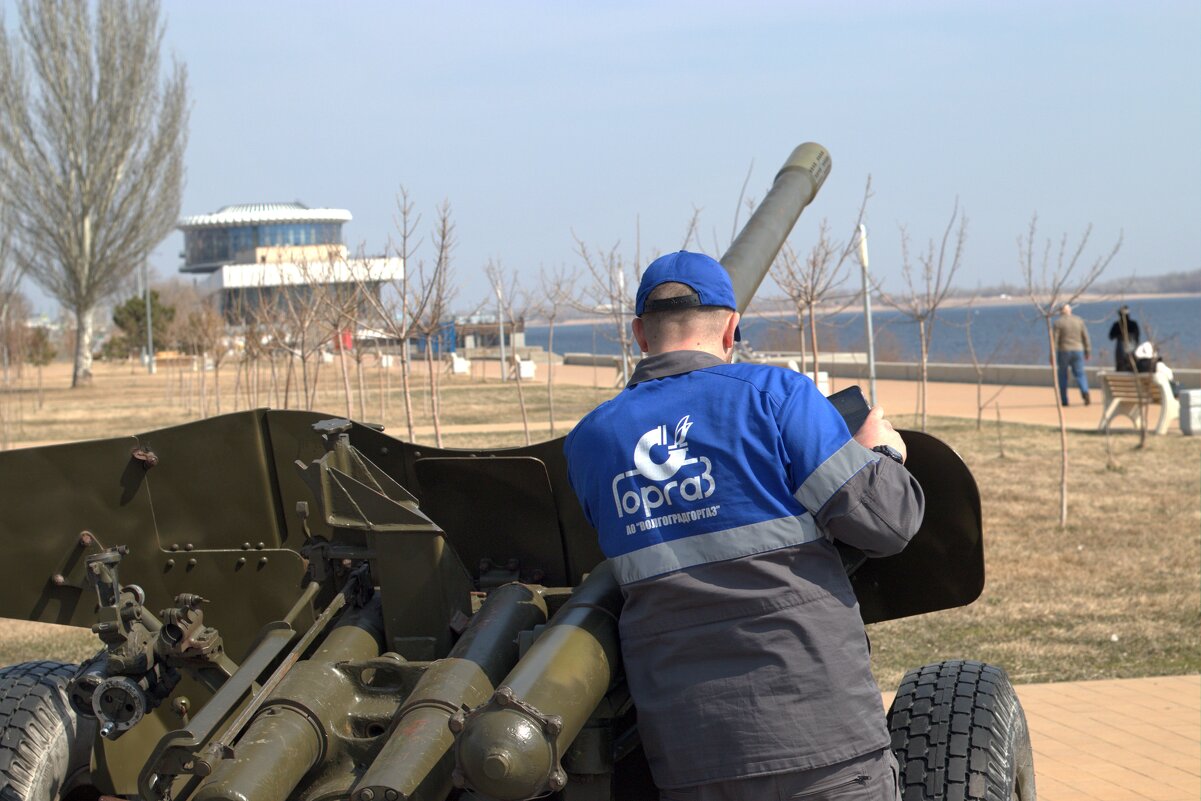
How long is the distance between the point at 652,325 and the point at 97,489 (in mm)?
1707

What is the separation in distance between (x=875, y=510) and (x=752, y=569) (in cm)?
23

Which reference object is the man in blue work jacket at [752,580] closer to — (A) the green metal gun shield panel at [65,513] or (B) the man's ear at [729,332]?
(B) the man's ear at [729,332]

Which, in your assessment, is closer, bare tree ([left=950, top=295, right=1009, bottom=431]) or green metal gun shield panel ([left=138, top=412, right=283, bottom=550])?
green metal gun shield panel ([left=138, top=412, right=283, bottom=550])

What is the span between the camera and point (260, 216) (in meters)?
101

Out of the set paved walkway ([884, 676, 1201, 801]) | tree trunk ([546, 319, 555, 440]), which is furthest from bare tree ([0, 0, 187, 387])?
paved walkway ([884, 676, 1201, 801])

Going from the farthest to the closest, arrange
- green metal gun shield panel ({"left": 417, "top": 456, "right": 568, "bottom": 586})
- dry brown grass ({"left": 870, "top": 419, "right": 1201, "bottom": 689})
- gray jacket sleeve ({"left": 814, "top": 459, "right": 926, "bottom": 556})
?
dry brown grass ({"left": 870, "top": 419, "right": 1201, "bottom": 689}) < green metal gun shield panel ({"left": 417, "top": 456, "right": 568, "bottom": 586}) < gray jacket sleeve ({"left": 814, "top": 459, "right": 926, "bottom": 556})

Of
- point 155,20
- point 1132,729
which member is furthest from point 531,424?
point 155,20

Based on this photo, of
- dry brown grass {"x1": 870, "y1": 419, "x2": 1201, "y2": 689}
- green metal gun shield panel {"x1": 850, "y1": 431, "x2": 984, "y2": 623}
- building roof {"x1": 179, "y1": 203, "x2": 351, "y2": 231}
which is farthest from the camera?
building roof {"x1": 179, "y1": 203, "x2": 351, "y2": 231}

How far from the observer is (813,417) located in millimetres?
2418

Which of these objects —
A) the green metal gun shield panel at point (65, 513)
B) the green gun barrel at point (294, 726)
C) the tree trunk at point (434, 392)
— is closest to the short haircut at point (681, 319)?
the green gun barrel at point (294, 726)

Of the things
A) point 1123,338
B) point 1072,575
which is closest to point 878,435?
point 1072,575

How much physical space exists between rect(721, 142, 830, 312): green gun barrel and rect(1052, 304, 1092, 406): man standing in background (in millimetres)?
16623

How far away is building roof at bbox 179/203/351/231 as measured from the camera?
97.4 meters

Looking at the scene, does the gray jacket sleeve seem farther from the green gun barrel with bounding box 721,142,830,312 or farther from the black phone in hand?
the green gun barrel with bounding box 721,142,830,312
